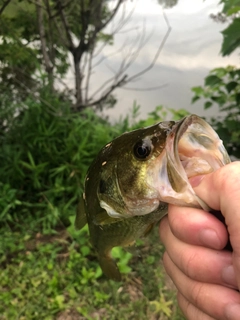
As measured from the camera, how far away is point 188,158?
1.07 m

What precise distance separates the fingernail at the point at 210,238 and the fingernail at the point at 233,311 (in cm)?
15

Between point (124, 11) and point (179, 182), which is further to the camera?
point (124, 11)

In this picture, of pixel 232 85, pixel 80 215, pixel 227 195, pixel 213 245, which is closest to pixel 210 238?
pixel 213 245

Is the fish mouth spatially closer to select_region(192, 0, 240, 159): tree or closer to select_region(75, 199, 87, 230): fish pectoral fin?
select_region(75, 199, 87, 230): fish pectoral fin

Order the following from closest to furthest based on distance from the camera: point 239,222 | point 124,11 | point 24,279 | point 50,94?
point 239,222 → point 24,279 → point 50,94 → point 124,11

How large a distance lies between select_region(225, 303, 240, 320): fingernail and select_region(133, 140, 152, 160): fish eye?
0.46 m

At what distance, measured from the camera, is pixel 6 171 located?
3566mm

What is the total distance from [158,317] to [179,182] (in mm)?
1893

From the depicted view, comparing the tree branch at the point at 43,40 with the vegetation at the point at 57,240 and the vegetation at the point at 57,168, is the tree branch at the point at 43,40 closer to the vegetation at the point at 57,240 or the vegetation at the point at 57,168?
the vegetation at the point at 57,168

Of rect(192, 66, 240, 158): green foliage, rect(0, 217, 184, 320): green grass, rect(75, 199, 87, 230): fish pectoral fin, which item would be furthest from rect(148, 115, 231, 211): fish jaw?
rect(192, 66, 240, 158): green foliage

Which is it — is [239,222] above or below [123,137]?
below

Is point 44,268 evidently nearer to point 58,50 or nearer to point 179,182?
point 179,182

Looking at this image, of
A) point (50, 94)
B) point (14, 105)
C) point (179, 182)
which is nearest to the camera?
point (179, 182)

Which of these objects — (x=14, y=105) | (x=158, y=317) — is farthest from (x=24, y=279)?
(x=14, y=105)
